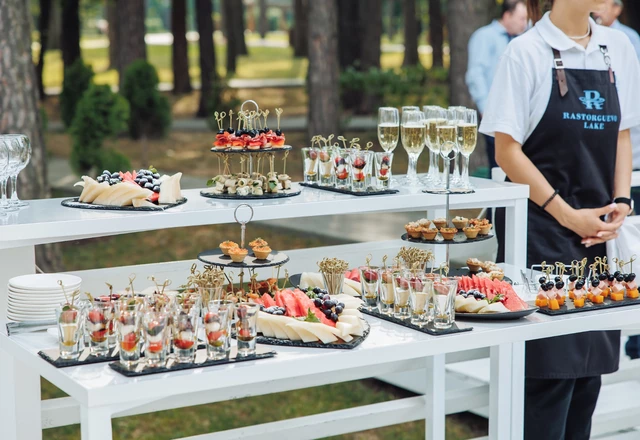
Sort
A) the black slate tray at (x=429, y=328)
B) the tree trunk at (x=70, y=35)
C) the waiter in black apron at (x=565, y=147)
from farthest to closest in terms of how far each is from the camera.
A: 1. the tree trunk at (x=70, y=35)
2. the waiter in black apron at (x=565, y=147)
3. the black slate tray at (x=429, y=328)

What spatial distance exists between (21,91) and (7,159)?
405 cm

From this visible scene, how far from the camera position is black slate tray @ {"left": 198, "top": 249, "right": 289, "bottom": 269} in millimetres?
3139

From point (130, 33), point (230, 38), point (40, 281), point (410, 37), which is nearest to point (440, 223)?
point (40, 281)

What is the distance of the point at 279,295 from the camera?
298cm

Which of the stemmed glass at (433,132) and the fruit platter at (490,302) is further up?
the stemmed glass at (433,132)

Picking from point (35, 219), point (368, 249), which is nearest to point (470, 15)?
point (368, 249)

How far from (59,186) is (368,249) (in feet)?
30.0

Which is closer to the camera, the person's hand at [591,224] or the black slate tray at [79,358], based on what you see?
the black slate tray at [79,358]

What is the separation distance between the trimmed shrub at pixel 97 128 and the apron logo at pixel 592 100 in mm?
6826

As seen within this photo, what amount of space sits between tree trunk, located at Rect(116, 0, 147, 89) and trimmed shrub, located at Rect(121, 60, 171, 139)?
6.63 ft

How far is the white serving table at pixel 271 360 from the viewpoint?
8.13 ft

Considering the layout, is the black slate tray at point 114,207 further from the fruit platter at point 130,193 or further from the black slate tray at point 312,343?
the black slate tray at point 312,343

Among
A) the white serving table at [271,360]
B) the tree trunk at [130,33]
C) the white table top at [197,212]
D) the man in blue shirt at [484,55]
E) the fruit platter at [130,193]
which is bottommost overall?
the white serving table at [271,360]

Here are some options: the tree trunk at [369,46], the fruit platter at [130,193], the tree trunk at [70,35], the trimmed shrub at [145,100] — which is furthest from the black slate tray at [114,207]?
the tree trunk at [70,35]
